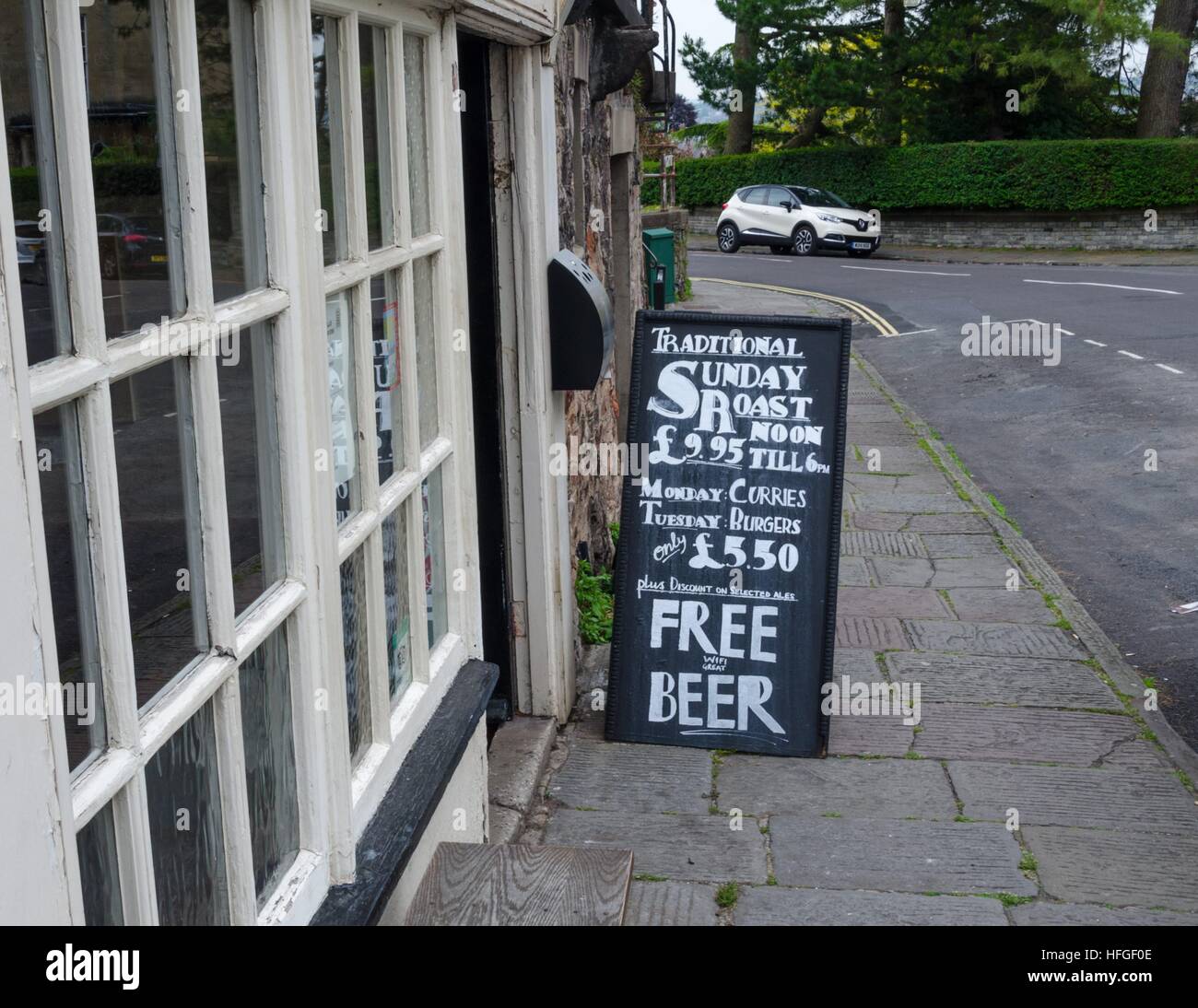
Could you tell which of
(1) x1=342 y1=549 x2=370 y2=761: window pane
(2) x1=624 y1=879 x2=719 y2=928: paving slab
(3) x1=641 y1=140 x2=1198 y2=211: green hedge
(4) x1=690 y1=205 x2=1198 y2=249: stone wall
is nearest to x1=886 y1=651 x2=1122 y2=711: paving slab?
(2) x1=624 y1=879 x2=719 y2=928: paving slab

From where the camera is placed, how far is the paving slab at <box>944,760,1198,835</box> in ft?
15.6

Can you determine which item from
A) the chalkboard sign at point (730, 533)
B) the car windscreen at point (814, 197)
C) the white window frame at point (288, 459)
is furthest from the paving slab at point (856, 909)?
the car windscreen at point (814, 197)

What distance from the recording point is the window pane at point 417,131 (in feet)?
11.3

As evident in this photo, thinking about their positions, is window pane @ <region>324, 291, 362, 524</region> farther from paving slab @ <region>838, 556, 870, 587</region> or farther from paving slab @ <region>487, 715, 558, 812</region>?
paving slab @ <region>838, 556, 870, 587</region>

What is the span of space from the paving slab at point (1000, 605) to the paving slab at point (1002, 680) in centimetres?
60

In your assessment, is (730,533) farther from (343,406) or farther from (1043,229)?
(1043,229)

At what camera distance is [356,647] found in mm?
2975

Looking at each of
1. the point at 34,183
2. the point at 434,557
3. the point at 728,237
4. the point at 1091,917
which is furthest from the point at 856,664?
the point at 728,237

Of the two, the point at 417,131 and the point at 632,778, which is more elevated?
the point at 417,131

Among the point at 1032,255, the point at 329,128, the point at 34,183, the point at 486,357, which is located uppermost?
the point at 329,128

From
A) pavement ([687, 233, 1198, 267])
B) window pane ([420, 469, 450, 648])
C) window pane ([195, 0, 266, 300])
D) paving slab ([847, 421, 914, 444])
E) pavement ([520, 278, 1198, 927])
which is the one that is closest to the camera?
window pane ([195, 0, 266, 300])

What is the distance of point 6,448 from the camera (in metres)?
1.43

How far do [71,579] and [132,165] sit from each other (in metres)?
0.56

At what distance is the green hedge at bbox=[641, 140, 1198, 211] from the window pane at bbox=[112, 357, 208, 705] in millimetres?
29165
